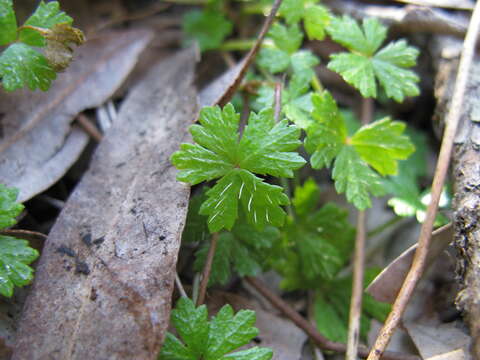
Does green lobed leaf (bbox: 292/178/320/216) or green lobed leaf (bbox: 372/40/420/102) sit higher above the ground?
green lobed leaf (bbox: 372/40/420/102)

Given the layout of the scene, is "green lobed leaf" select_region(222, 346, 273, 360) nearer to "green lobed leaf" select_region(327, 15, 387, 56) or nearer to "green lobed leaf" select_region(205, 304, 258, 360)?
"green lobed leaf" select_region(205, 304, 258, 360)

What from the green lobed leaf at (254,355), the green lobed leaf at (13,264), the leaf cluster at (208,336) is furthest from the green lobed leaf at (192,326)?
the green lobed leaf at (13,264)

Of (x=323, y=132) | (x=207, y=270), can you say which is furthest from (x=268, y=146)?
(x=207, y=270)

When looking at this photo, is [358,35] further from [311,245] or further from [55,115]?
[55,115]

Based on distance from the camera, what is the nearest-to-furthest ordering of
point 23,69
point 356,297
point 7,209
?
point 7,209 → point 23,69 → point 356,297

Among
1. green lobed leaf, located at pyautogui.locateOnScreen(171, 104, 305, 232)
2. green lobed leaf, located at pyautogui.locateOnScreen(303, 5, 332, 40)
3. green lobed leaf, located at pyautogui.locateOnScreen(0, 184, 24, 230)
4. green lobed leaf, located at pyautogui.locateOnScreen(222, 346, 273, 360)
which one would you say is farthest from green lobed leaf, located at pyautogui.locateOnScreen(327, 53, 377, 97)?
green lobed leaf, located at pyautogui.locateOnScreen(0, 184, 24, 230)

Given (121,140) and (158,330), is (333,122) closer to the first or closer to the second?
(121,140)

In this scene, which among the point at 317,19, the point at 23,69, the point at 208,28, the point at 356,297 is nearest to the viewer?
the point at 23,69
